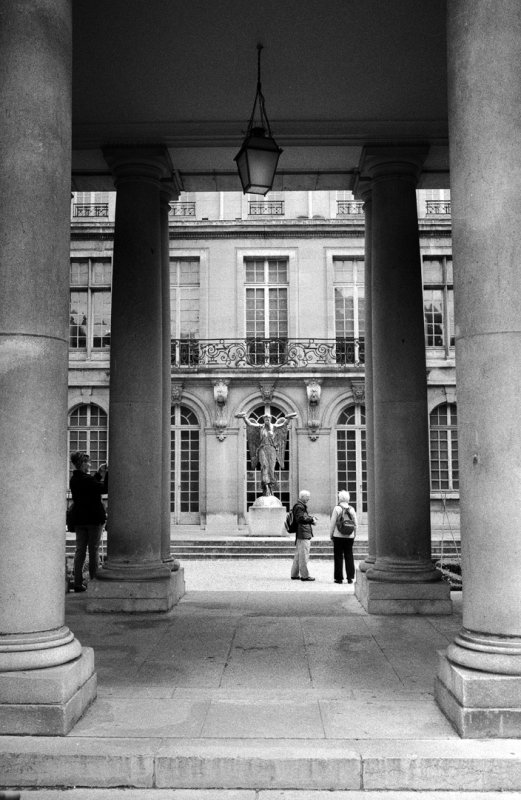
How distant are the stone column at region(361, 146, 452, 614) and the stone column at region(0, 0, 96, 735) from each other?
5249 mm

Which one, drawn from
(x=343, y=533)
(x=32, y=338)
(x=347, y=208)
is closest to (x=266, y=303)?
(x=347, y=208)

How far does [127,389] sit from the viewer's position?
35.4 feet

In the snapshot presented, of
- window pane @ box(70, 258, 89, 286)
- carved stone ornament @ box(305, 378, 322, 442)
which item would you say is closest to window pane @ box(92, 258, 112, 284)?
window pane @ box(70, 258, 89, 286)

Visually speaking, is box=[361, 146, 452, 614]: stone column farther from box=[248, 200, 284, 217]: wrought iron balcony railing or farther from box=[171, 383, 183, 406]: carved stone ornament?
box=[248, 200, 284, 217]: wrought iron balcony railing

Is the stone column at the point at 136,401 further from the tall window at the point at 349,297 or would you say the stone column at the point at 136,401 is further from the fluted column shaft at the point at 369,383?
the tall window at the point at 349,297

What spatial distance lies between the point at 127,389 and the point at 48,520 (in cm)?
518

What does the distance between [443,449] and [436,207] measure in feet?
29.8

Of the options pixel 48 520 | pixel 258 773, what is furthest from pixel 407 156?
pixel 258 773

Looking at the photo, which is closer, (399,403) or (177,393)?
(399,403)

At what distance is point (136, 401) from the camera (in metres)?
10.8

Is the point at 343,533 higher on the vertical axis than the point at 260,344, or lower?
lower

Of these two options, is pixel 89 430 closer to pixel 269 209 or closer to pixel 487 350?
pixel 269 209

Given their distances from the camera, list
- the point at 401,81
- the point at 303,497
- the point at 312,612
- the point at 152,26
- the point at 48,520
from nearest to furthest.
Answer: the point at 48,520
the point at 152,26
the point at 401,81
the point at 312,612
the point at 303,497

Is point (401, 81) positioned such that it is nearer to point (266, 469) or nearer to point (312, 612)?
point (312, 612)
